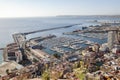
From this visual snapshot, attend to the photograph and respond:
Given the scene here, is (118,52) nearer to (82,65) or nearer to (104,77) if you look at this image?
(82,65)

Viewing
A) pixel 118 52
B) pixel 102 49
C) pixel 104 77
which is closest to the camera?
pixel 104 77

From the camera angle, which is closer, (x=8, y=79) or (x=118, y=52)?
(x=8, y=79)

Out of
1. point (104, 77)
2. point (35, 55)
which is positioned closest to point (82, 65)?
point (104, 77)

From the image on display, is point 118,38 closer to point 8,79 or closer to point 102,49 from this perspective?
point 102,49

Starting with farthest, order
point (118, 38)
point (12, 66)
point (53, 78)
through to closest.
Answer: point (118, 38) → point (12, 66) → point (53, 78)

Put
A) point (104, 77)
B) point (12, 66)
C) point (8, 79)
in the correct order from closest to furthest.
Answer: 1. point (104, 77)
2. point (8, 79)
3. point (12, 66)

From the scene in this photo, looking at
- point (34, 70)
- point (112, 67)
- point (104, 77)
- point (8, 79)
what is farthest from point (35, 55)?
point (104, 77)

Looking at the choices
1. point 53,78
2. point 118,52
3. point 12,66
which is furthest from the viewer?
point 118,52

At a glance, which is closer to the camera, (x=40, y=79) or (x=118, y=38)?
(x=40, y=79)
